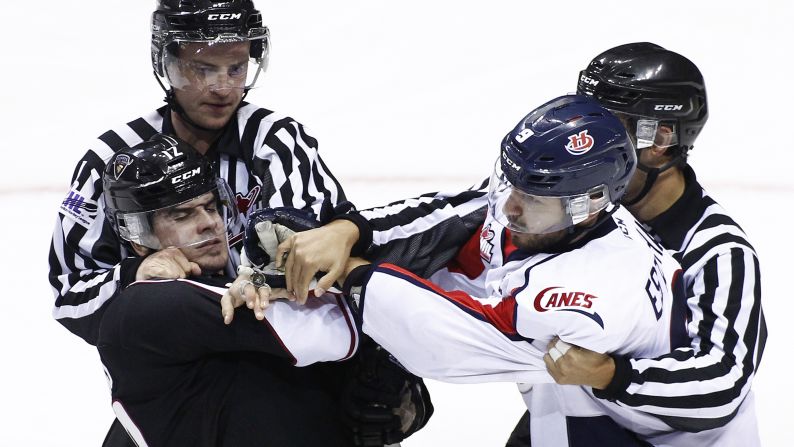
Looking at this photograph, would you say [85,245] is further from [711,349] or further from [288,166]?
[711,349]

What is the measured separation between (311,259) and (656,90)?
3.52ft

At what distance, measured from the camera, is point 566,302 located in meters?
2.35

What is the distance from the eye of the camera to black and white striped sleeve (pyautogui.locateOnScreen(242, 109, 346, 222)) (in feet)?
10.1

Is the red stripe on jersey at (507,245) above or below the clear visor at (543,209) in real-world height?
below

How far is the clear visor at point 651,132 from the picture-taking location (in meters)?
3.00

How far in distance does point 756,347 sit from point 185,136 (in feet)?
5.51

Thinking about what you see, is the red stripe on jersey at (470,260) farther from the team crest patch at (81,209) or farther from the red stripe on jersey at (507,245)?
the team crest patch at (81,209)

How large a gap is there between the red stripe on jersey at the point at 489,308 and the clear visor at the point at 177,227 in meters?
0.70

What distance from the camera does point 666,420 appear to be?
8.71ft

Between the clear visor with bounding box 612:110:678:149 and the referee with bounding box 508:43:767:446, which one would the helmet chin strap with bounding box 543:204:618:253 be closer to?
the referee with bounding box 508:43:767:446

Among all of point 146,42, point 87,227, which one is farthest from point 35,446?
point 146,42

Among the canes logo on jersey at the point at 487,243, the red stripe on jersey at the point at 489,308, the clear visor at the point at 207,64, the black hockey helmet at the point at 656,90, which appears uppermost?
the clear visor at the point at 207,64

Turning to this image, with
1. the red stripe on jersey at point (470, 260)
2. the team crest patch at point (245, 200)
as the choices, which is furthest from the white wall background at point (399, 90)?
the red stripe on jersey at point (470, 260)

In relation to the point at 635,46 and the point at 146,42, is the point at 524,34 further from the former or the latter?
the point at 635,46
